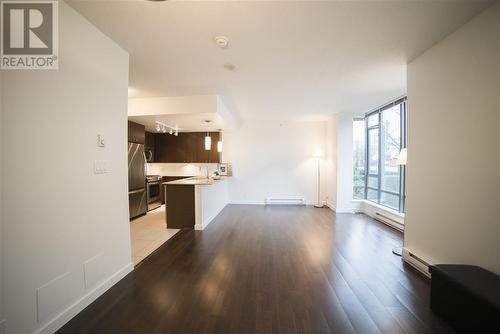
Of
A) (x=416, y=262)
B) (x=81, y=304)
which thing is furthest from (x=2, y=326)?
(x=416, y=262)

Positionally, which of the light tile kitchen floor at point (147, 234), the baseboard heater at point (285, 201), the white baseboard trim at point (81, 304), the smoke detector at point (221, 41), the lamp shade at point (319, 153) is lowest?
the light tile kitchen floor at point (147, 234)

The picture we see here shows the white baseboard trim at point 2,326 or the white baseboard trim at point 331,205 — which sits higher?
the white baseboard trim at point 2,326

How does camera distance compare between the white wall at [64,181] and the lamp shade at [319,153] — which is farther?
the lamp shade at [319,153]

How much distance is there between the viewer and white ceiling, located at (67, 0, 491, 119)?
1.64m

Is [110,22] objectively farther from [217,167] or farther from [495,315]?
[217,167]

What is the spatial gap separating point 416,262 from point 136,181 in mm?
5574

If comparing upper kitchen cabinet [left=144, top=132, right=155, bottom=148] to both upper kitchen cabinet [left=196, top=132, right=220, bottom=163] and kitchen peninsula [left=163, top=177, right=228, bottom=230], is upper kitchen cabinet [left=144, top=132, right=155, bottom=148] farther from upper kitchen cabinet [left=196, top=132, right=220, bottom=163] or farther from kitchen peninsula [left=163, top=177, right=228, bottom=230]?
kitchen peninsula [left=163, top=177, right=228, bottom=230]

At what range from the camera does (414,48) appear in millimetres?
2225

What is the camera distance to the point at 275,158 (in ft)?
20.7

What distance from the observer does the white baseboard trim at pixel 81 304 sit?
1478mm

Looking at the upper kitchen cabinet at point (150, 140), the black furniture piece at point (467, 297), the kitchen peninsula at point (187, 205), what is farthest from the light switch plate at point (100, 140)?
the upper kitchen cabinet at point (150, 140)

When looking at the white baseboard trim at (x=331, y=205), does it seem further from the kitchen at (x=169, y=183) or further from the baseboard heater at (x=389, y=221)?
the kitchen at (x=169, y=183)

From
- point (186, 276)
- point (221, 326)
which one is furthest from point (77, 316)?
point (221, 326)

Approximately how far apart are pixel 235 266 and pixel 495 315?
224cm
